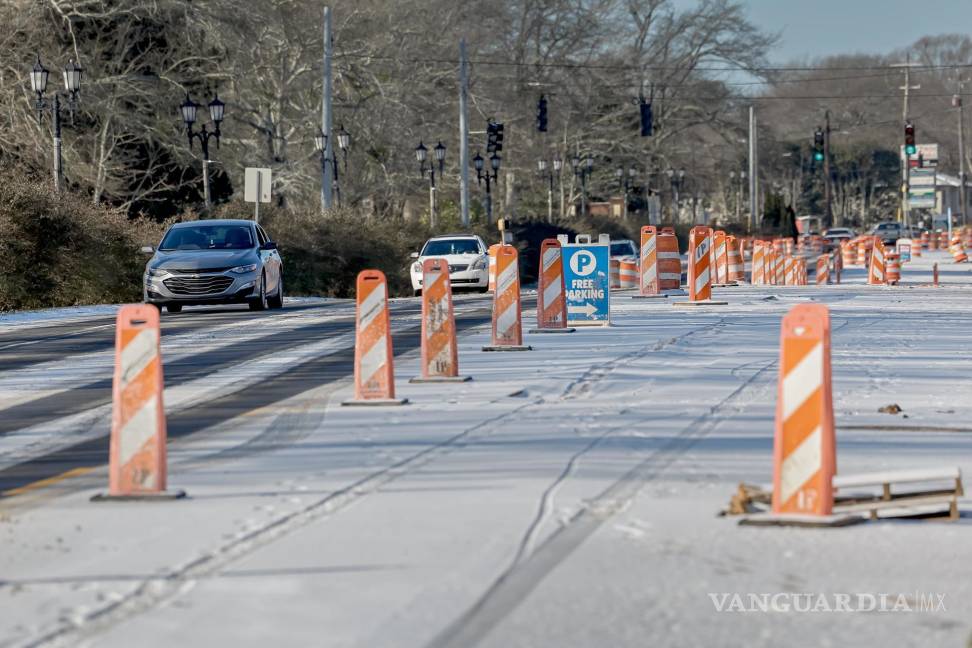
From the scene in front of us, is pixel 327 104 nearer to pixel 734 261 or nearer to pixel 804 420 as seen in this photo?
pixel 734 261

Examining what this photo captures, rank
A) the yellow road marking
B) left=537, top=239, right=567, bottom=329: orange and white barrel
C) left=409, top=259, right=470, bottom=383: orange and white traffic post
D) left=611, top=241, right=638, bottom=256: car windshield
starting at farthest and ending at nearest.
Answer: left=611, top=241, right=638, bottom=256: car windshield
left=537, top=239, right=567, bottom=329: orange and white barrel
left=409, top=259, right=470, bottom=383: orange and white traffic post
the yellow road marking

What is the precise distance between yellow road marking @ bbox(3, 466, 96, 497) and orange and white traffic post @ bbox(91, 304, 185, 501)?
0.62 metres

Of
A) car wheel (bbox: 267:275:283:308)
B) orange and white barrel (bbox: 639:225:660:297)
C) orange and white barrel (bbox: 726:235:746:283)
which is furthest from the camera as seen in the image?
orange and white barrel (bbox: 726:235:746:283)

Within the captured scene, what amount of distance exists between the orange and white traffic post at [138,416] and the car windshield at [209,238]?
1997 cm

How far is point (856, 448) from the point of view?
11898 mm

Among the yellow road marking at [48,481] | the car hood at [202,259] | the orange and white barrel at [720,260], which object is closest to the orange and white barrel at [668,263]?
the orange and white barrel at [720,260]

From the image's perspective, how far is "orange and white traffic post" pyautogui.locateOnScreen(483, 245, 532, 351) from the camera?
64.2 ft

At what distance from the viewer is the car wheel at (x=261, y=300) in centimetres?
3014

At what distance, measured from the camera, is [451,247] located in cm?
4219

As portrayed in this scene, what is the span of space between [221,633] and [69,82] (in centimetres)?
3413

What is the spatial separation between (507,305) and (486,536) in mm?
11477

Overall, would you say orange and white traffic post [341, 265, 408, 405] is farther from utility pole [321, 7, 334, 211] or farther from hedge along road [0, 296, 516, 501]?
utility pole [321, 7, 334, 211]

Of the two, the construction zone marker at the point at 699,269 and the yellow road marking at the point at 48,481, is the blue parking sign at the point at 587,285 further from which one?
the yellow road marking at the point at 48,481

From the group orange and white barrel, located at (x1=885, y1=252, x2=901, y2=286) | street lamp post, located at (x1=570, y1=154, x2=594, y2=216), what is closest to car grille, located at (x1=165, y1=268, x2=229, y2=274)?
orange and white barrel, located at (x1=885, y1=252, x2=901, y2=286)
